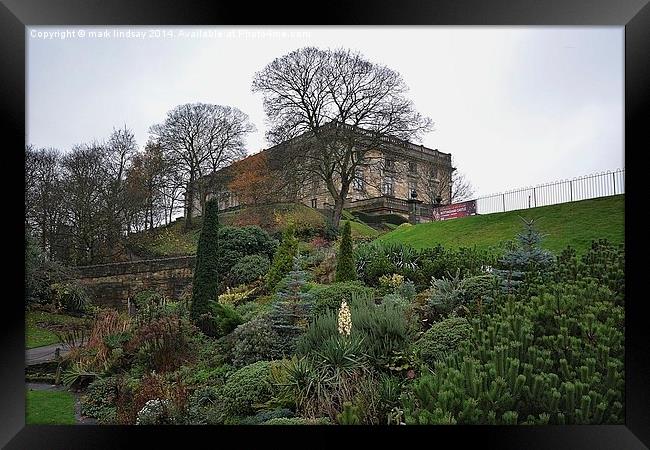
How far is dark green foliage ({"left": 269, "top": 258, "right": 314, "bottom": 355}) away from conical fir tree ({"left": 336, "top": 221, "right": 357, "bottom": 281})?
373 mm

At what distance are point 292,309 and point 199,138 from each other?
2.13m

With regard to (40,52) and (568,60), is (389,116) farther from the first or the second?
(40,52)

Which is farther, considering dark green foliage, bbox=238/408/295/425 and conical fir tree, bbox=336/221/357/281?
conical fir tree, bbox=336/221/357/281

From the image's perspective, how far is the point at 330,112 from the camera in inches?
223

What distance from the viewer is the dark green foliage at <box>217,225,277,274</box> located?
564 centimetres

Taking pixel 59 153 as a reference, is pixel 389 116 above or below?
above

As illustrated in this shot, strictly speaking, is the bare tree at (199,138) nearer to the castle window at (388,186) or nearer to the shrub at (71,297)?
the shrub at (71,297)

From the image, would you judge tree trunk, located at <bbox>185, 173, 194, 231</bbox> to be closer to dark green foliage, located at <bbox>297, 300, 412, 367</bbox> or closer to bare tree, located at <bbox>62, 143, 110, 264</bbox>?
bare tree, located at <bbox>62, 143, 110, 264</bbox>

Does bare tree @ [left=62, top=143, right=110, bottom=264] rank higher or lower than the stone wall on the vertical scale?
higher

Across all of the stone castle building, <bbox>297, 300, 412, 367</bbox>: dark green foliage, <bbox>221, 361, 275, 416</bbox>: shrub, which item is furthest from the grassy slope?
<bbox>221, 361, 275, 416</bbox>: shrub

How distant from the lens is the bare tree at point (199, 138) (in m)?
5.57
